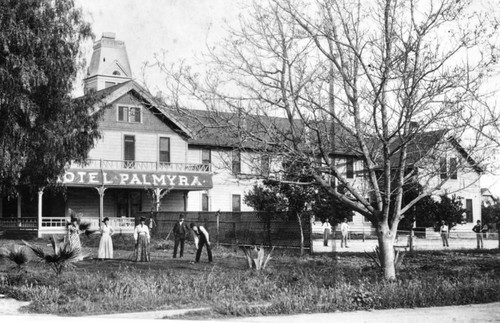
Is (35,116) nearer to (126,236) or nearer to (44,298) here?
(44,298)

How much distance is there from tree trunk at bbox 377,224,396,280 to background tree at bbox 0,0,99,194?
1100cm

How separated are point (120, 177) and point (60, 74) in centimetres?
1790

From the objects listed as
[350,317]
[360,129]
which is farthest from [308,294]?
[360,129]

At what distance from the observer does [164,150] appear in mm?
43438

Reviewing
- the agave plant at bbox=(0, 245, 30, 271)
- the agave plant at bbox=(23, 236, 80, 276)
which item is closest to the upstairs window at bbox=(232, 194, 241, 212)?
the agave plant at bbox=(0, 245, 30, 271)

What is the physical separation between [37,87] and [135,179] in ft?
62.7

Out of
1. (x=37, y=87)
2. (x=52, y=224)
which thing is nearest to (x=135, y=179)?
(x=52, y=224)

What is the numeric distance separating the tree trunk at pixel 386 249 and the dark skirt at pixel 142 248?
10590 millimetres

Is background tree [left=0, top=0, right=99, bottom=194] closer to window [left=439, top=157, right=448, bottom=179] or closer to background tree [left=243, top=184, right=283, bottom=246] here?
background tree [left=243, top=184, right=283, bottom=246]

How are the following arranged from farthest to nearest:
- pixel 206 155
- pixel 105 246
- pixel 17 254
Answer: pixel 206 155 → pixel 105 246 → pixel 17 254

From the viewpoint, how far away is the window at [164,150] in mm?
43256

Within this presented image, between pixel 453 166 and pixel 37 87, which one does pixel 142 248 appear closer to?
pixel 37 87

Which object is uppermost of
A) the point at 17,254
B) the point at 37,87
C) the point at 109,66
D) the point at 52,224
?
the point at 109,66

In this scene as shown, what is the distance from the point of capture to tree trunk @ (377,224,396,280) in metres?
13.9
